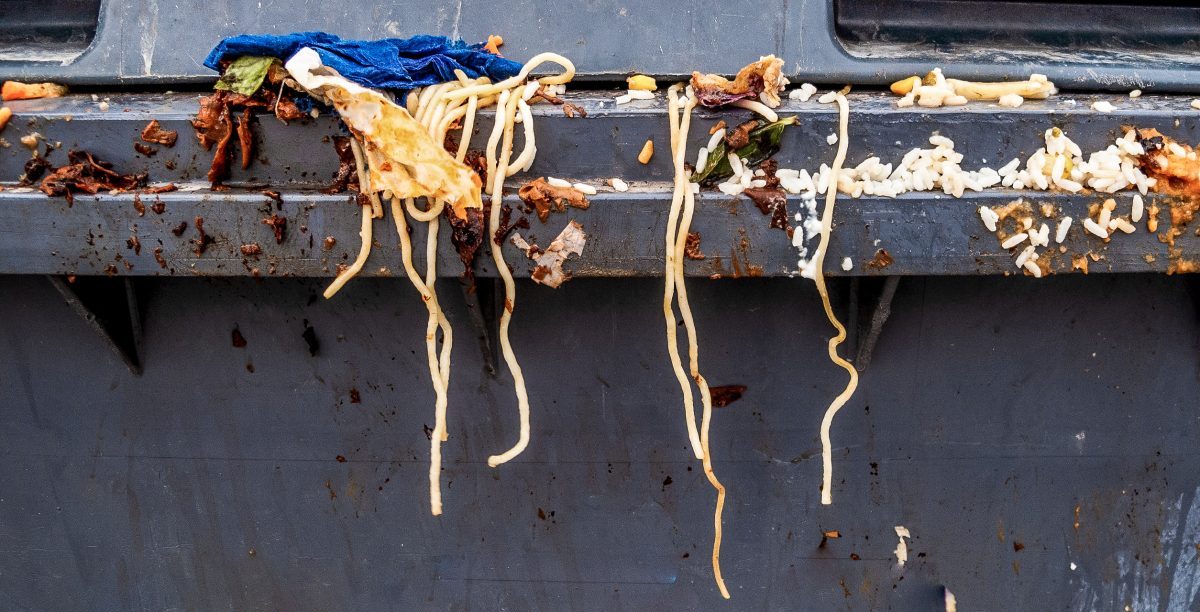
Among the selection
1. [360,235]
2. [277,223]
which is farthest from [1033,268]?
[277,223]

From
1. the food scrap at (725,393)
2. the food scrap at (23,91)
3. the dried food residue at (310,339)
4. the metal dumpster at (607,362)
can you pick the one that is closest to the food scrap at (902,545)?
the metal dumpster at (607,362)

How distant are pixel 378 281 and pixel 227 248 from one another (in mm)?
281

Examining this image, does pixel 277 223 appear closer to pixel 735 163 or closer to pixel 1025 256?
pixel 735 163

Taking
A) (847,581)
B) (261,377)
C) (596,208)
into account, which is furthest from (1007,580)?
(261,377)

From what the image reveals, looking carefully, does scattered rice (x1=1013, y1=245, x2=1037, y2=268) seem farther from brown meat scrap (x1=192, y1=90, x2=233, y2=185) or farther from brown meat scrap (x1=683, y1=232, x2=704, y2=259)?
brown meat scrap (x1=192, y1=90, x2=233, y2=185)

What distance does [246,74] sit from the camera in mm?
1400

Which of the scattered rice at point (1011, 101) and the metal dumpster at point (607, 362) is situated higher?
the scattered rice at point (1011, 101)

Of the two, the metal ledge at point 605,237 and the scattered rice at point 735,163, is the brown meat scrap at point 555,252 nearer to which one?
the metal ledge at point 605,237

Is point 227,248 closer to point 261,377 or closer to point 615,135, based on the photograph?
point 261,377

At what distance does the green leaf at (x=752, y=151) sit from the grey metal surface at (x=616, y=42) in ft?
0.63

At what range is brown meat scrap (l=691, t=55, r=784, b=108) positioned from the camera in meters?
1.39

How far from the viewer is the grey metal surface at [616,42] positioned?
1488 mm

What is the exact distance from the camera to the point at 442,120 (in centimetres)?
136

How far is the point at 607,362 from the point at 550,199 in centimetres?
40
